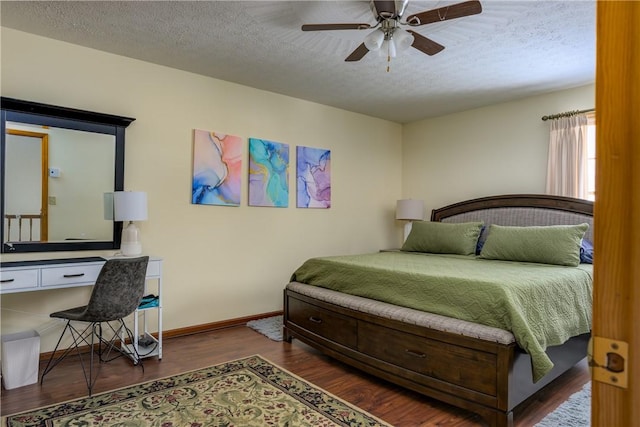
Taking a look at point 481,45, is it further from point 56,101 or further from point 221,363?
point 56,101

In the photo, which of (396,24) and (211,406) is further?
(396,24)

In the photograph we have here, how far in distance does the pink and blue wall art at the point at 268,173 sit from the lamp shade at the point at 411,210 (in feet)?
5.45

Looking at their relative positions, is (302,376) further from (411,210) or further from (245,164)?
(411,210)

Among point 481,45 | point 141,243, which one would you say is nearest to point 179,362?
point 141,243

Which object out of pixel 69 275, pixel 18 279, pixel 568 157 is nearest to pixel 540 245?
pixel 568 157

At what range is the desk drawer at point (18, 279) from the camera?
250 cm

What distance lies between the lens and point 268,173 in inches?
172

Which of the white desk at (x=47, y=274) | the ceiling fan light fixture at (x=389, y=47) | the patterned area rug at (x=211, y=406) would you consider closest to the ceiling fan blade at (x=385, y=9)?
the ceiling fan light fixture at (x=389, y=47)

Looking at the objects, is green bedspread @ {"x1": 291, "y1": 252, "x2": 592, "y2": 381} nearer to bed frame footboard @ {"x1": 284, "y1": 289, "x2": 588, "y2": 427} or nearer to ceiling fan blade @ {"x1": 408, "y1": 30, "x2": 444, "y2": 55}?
bed frame footboard @ {"x1": 284, "y1": 289, "x2": 588, "y2": 427}

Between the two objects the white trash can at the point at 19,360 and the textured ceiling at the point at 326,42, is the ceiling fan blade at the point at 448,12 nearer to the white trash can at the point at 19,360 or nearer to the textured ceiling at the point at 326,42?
the textured ceiling at the point at 326,42

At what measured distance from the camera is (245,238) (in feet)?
13.8

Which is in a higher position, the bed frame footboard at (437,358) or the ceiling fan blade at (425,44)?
the ceiling fan blade at (425,44)

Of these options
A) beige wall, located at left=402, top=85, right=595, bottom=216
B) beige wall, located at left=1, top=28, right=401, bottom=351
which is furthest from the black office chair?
beige wall, located at left=402, top=85, right=595, bottom=216

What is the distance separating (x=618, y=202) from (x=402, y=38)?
2150mm
